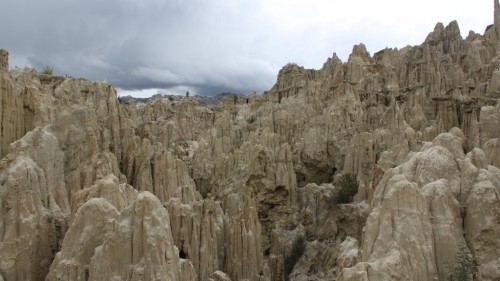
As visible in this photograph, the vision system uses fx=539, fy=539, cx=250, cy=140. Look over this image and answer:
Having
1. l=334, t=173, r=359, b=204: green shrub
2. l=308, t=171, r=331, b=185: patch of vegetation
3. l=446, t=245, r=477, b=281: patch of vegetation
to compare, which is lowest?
l=446, t=245, r=477, b=281: patch of vegetation

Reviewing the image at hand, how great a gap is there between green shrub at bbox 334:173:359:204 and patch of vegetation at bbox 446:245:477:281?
18.6 metres

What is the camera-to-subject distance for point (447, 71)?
55.0m

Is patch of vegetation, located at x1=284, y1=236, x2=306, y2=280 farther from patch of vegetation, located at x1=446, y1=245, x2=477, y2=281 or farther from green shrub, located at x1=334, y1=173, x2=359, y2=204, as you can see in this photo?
patch of vegetation, located at x1=446, y1=245, x2=477, y2=281

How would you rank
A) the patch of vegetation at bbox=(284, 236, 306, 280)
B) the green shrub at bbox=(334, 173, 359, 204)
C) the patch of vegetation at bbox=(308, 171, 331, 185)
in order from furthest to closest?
the patch of vegetation at bbox=(308, 171, 331, 185) → the green shrub at bbox=(334, 173, 359, 204) → the patch of vegetation at bbox=(284, 236, 306, 280)

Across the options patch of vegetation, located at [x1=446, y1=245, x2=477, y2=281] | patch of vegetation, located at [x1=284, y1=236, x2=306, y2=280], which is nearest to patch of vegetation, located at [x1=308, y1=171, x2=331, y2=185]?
patch of vegetation, located at [x1=284, y1=236, x2=306, y2=280]

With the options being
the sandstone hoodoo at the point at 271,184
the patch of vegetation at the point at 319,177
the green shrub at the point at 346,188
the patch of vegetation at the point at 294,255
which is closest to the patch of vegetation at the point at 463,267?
the sandstone hoodoo at the point at 271,184

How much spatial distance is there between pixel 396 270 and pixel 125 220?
9152 millimetres

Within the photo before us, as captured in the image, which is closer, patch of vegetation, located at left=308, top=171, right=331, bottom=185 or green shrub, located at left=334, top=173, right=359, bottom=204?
green shrub, located at left=334, top=173, right=359, bottom=204

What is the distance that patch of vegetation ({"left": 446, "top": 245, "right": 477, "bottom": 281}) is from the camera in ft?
53.9

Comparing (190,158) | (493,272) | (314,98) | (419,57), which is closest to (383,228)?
(493,272)

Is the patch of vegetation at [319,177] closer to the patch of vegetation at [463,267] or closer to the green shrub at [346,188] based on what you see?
the green shrub at [346,188]

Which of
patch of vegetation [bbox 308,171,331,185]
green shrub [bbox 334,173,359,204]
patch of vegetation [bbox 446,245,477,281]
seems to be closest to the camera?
patch of vegetation [bbox 446,245,477,281]

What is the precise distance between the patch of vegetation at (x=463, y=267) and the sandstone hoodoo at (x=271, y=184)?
0.09 meters

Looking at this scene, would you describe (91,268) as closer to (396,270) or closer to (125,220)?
(125,220)
